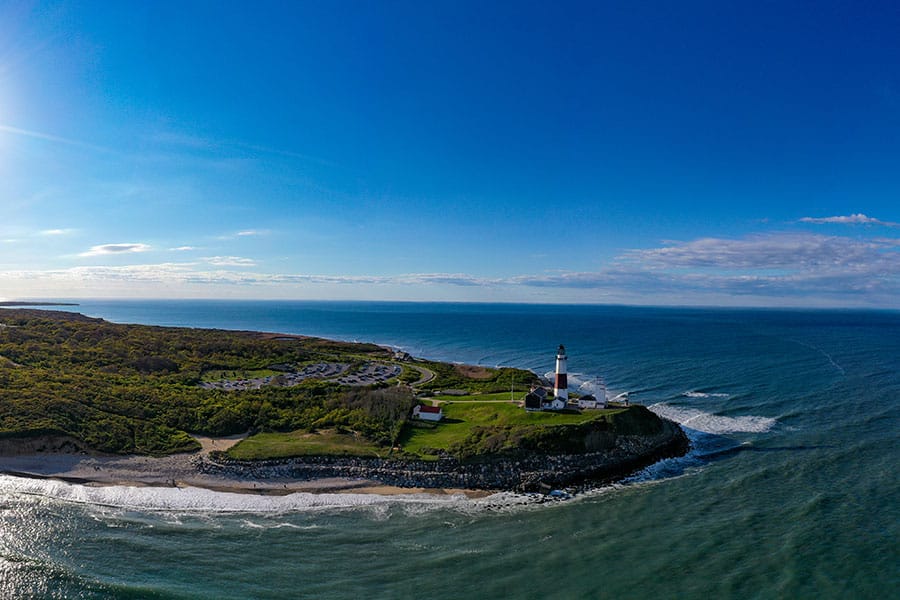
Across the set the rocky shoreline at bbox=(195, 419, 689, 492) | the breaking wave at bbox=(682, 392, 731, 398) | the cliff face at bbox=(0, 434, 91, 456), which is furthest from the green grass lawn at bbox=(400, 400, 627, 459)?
the cliff face at bbox=(0, 434, 91, 456)

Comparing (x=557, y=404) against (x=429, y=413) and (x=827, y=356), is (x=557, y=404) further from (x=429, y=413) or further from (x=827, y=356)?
(x=827, y=356)

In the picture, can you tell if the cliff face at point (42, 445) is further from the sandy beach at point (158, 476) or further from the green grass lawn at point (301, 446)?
the green grass lawn at point (301, 446)

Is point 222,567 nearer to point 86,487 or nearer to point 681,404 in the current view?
point 86,487

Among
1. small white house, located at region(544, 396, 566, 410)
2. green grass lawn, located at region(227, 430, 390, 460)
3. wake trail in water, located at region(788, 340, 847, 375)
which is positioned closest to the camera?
green grass lawn, located at region(227, 430, 390, 460)

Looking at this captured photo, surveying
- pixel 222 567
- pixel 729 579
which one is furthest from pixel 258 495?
pixel 729 579

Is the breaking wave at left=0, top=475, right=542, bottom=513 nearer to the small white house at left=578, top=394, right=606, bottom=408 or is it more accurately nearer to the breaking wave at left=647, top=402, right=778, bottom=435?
the small white house at left=578, top=394, right=606, bottom=408

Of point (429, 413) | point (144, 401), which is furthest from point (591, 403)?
point (144, 401)
